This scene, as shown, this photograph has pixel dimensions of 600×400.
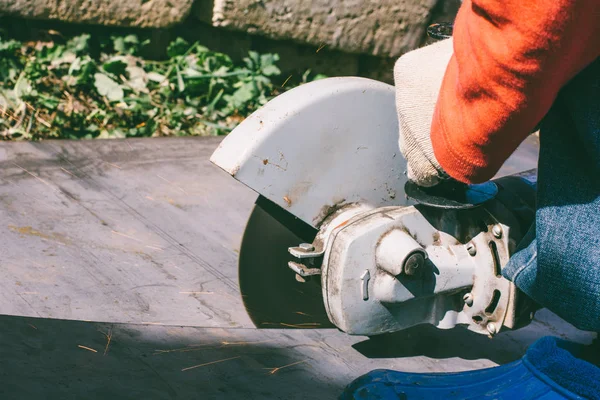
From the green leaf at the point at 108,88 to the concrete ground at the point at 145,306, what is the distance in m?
0.44

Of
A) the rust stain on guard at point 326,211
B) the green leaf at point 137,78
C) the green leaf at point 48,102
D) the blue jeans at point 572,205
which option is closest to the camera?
the blue jeans at point 572,205

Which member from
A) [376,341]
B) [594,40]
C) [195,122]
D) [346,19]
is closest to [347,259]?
[376,341]

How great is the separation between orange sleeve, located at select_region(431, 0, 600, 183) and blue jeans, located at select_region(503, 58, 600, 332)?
83mm

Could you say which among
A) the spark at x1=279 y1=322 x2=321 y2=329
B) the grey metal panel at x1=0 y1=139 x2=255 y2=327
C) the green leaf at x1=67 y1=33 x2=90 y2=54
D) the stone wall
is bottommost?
the spark at x1=279 y1=322 x2=321 y2=329

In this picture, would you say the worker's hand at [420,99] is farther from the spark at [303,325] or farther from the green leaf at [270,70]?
the green leaf at [270,70]

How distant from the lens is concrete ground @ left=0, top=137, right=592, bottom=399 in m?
1.40

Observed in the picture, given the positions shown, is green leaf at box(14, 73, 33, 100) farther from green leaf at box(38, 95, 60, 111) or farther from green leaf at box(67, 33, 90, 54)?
green leaf at box(67, 33, 90, 54)

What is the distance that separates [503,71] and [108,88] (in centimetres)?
206

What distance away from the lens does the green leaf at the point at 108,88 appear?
2.78 m

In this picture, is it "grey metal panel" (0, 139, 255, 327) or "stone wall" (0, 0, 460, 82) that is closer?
"grey metal panel" (0, 139, 255, 327)

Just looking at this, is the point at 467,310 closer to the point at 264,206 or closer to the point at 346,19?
the point at 264,206

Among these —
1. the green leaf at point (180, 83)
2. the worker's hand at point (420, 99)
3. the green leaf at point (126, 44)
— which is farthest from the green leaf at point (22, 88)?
the worker's hand at point (420, 99)

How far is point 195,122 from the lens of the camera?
114 inches

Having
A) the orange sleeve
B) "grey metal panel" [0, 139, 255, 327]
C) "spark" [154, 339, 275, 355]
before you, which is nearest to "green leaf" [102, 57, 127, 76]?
"grey metal panel" [0, 139, 255, 327]
